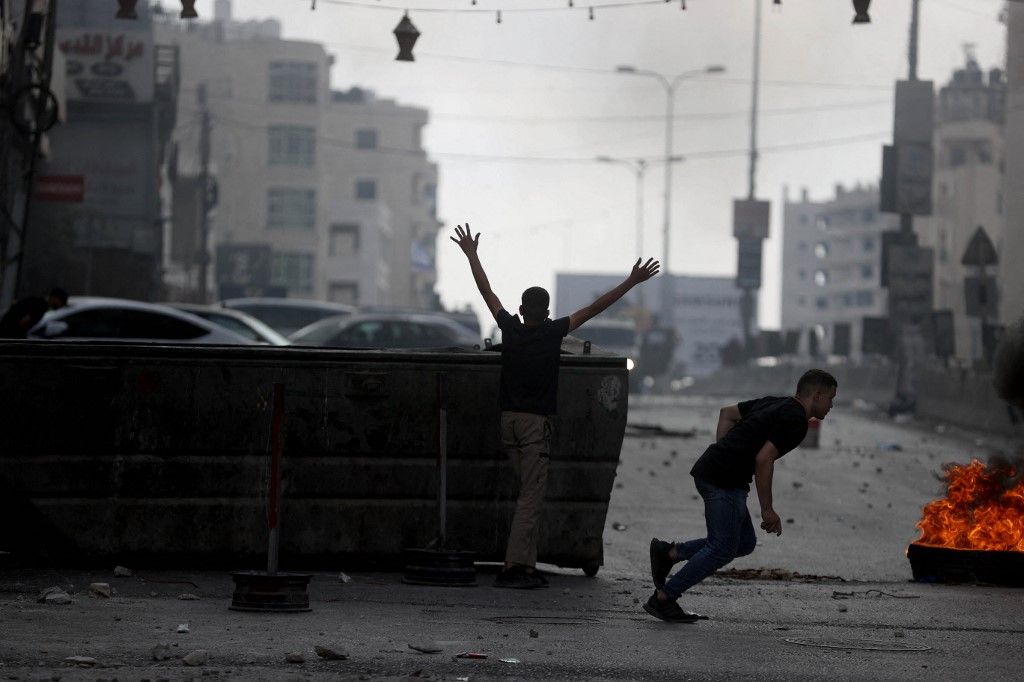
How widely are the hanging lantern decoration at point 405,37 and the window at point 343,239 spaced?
104249 mm

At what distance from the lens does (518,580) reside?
11.0 m

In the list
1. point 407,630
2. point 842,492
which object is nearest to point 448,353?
point 407,630

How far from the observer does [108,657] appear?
7734mm

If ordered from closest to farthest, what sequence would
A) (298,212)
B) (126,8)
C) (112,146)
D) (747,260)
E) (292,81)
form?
(126,8)
(112,146)
(747,260)
(298,212)
(292,81)

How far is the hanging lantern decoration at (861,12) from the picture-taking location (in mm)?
19016

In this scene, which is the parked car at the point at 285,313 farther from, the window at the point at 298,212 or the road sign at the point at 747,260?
the window at the point at 298,212

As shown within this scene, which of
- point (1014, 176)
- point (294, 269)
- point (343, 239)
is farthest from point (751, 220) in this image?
point (343, 239)

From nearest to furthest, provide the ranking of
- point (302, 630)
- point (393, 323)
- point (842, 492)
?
point (302, 630), point (842, 492), point (393, 323)

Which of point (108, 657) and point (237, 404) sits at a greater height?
point (237, 404)

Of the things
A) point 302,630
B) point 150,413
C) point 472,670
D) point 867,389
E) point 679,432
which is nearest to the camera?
point 472,670

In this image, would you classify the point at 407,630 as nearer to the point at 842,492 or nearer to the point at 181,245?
the point at 842,492

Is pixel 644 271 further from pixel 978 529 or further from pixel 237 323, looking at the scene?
pixel 237 323

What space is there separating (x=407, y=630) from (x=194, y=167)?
313 feet

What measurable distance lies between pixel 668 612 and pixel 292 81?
10474 centimetres
